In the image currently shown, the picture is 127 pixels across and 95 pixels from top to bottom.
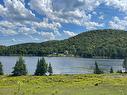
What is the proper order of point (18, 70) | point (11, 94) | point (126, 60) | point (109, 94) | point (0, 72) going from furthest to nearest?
point (126, 60)
point (0, 72)
point (18, 70)
point (11, 94)
point (109, 94)

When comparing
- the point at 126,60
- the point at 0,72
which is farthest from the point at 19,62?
the point at 126,60

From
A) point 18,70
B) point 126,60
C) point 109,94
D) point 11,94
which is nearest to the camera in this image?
point 109,94

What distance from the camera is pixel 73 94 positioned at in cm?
4338

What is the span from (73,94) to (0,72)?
96.4 metres

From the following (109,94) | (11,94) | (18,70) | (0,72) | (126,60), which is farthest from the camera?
(126,60)

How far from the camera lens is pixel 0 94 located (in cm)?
4584

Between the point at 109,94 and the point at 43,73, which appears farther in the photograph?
the point at 43,73

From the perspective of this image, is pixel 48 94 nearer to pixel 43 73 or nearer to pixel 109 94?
pixel 109 94

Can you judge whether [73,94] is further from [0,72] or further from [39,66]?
[0,72]

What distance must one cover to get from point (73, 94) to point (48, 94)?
132 inches

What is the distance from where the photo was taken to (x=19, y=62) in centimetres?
12750

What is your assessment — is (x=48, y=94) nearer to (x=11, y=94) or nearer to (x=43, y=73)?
(x=11, y=94)

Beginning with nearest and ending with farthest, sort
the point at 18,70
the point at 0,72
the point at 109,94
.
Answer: the point at 109,94
the point at 18,70
the point at 0,72

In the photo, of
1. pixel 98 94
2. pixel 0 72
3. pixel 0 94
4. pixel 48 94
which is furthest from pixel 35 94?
pixel 0 72
